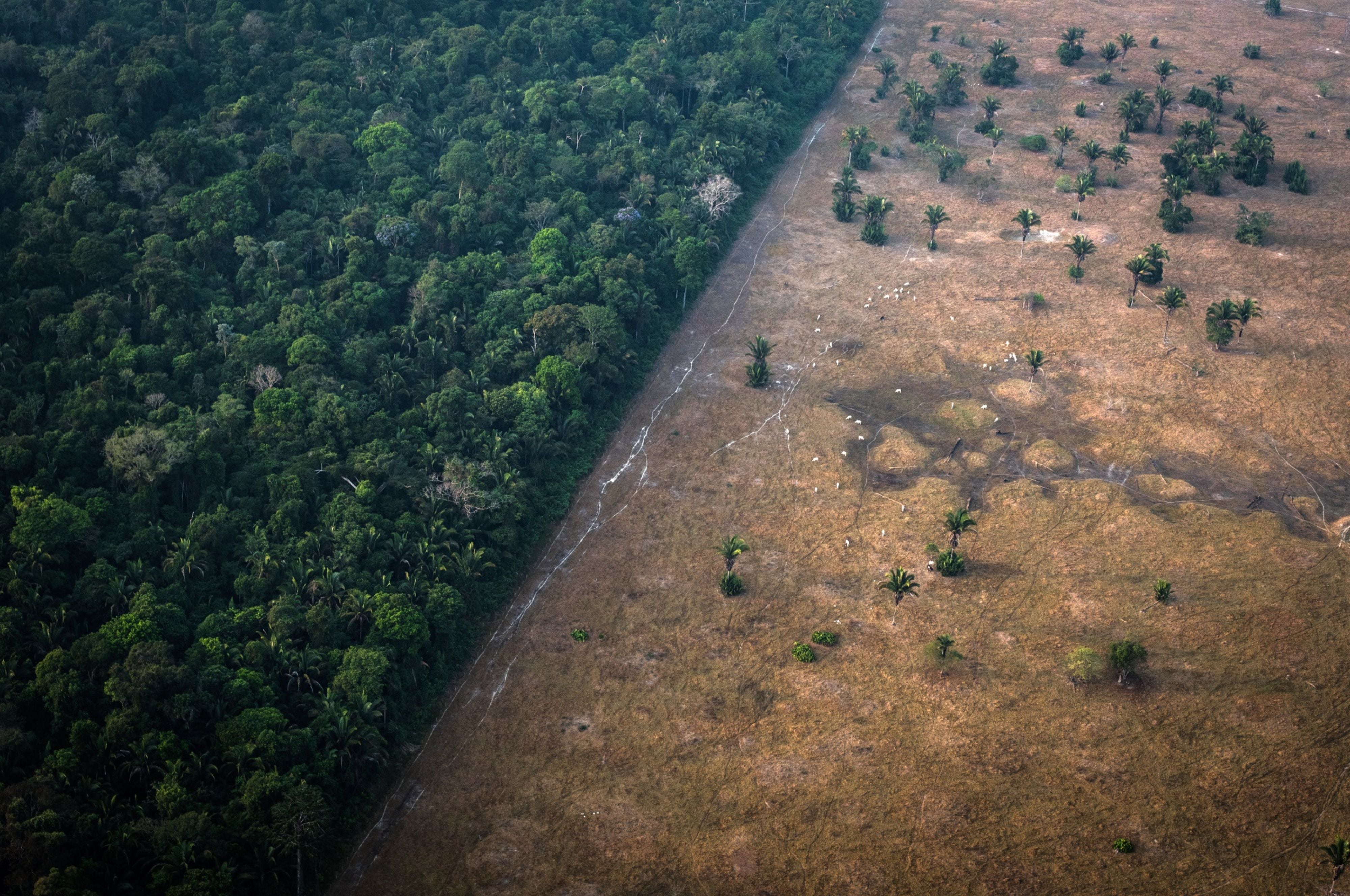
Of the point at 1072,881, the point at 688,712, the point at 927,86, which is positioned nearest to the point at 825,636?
the point at 688,712

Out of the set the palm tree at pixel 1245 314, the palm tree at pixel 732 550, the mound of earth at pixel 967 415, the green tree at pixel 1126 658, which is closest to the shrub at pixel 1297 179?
the palm tree at pixel 1245 314

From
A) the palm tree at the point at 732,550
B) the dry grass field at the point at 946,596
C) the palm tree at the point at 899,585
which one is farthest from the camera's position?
the palm tree at the point at 732,550

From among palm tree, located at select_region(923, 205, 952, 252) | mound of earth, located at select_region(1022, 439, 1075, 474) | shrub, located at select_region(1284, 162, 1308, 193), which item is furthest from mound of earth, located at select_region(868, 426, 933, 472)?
shrub, located at select_region(1284, 162, 1308, 193)

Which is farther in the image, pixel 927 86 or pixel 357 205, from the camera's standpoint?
pixel 927 86

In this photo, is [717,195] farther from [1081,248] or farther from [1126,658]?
[1126,658]

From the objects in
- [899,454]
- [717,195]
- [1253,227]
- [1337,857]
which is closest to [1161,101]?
[1253,227]

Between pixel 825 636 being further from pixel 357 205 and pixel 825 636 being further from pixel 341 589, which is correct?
pixel 357 205

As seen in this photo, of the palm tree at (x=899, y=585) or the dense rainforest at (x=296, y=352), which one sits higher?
the dense rainforest at (x=296, y=352)

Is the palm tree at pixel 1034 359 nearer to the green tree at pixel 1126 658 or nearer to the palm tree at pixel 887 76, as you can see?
the green tree at pixel 1126 658

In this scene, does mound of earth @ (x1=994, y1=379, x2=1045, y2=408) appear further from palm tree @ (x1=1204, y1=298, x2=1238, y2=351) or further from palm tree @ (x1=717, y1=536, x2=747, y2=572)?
palm tree @ (x1=717, y1=536, x2=747, y2=572)
